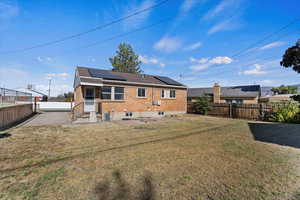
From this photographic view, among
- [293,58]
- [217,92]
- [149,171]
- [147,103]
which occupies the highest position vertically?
[293,58]

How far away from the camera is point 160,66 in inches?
1176

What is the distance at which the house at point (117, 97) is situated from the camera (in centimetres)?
1118

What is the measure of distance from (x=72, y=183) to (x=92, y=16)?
1180 centimetres

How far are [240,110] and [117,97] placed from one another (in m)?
11.9

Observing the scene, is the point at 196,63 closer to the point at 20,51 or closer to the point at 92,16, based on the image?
the point at 92,16

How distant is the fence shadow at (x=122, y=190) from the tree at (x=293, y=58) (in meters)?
14.1

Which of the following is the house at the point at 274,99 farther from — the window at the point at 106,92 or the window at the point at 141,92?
the window at the point at 106,92

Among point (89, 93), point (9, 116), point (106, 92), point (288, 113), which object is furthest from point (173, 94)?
point (9, 116)

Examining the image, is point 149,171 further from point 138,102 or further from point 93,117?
point 138,102

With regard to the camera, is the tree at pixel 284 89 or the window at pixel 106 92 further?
the tree at pixel 284 89

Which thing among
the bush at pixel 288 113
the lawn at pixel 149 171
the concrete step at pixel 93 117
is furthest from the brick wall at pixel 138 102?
the bush at pixel 288 113

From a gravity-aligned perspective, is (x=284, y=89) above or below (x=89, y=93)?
above

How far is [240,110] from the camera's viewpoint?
516 inches

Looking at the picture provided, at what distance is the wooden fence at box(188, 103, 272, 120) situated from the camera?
12.0 meters
